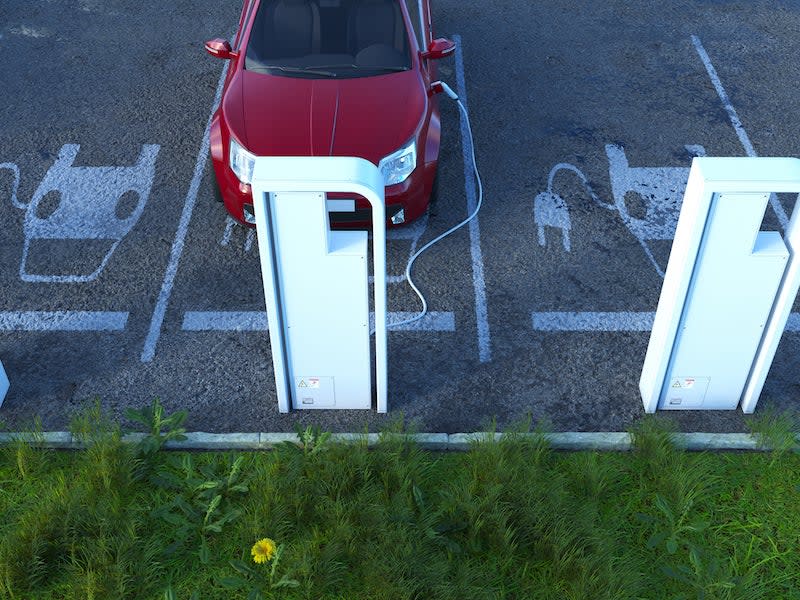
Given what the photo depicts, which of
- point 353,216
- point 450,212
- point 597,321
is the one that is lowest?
point 597,321

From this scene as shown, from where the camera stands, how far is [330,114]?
7121 millimetres

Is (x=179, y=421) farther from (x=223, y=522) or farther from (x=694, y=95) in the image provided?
(x=694, y=95)

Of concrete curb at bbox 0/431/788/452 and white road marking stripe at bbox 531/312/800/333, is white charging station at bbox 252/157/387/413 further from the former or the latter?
white road marking stripe at bbox 531/312/800/333

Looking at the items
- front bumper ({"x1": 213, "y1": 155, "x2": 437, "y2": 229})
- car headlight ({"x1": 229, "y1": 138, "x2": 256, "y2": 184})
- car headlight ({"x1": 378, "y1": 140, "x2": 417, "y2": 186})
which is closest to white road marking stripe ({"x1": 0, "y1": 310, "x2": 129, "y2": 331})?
front bumper ({"x1": 213, "y1": 155, "x2": 437, "y2": 229})

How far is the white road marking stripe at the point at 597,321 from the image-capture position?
6797mm

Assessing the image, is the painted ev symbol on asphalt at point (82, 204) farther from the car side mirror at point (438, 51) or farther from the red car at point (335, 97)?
the car side mirror at point (438, 51)

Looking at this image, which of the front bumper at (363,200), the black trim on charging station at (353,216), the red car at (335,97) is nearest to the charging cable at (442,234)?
the red car at (335,97)

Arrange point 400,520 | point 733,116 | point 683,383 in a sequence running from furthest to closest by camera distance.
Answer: point 733,116 < point 683,383 < point 400,520

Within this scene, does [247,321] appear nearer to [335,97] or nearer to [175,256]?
[175,256]

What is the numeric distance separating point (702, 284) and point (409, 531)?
95.6 inches

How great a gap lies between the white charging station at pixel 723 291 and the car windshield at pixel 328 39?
325cm

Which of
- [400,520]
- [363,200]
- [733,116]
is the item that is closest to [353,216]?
[363,200]

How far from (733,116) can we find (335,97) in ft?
14.5

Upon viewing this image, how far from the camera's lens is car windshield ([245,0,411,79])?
24.7ft
